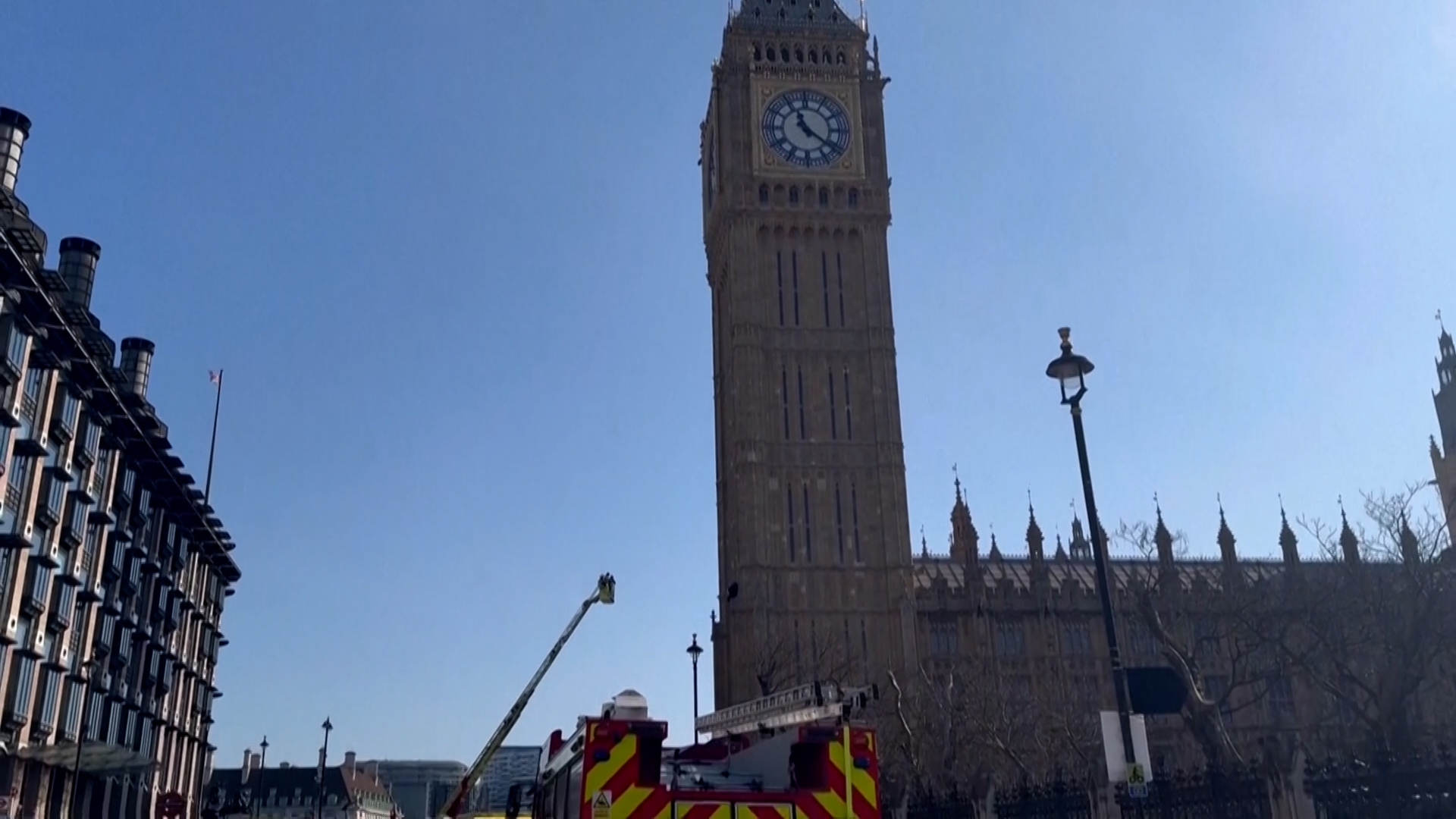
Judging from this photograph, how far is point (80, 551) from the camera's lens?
155ft

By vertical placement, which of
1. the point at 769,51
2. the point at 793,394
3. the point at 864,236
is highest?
the point at 769,51

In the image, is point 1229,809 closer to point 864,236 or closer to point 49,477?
point 49,477

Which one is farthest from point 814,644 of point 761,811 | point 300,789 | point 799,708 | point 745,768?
point 300,789

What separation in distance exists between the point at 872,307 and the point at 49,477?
48.6m

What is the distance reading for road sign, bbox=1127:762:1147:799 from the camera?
48.7 feet

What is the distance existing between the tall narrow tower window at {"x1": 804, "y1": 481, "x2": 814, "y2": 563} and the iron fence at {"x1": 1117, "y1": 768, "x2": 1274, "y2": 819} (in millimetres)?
52706

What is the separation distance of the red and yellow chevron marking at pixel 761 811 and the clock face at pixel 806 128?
7006 centimetres

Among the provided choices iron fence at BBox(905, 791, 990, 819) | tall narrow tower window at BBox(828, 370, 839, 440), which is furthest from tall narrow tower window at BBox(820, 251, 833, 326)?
iron fence at BBox(905, 791, 990, 819)

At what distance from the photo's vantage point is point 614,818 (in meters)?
11.8

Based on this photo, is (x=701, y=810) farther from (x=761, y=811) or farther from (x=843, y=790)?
(x=843, y=790)

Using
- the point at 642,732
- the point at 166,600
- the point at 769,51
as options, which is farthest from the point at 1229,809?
the point at 769,51

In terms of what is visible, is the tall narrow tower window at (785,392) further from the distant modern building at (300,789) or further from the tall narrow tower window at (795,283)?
the distant modern building at (300,789)

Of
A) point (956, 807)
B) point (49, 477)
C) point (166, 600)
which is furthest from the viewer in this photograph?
point (166, 600)

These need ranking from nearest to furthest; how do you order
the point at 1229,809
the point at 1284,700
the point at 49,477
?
the point at 1229,809 → the point at 49,477 → the point at 1284,700
